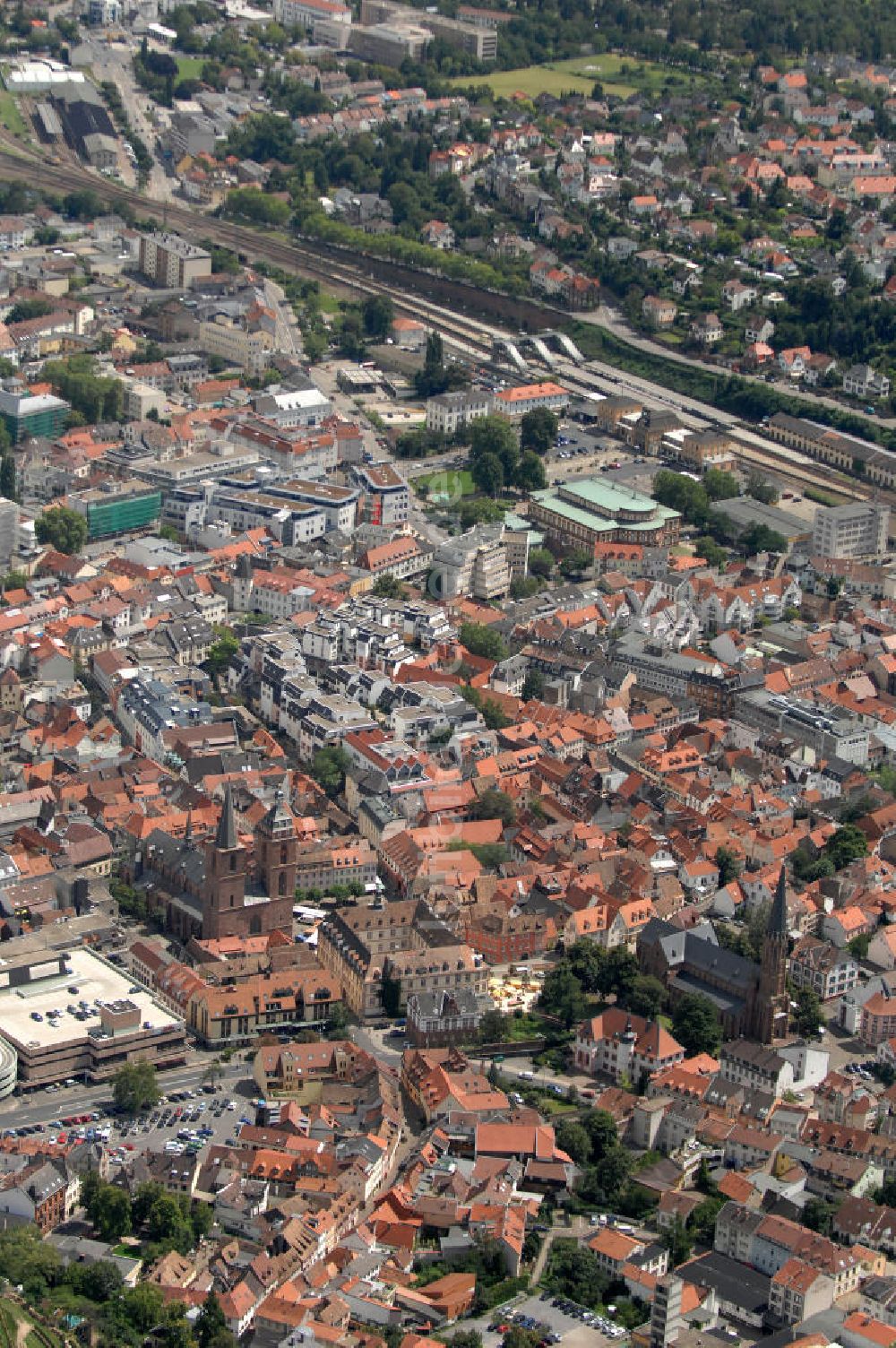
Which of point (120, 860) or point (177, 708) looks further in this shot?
point (177, 708)

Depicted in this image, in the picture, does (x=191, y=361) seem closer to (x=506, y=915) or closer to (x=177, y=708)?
(x=177, y=708)

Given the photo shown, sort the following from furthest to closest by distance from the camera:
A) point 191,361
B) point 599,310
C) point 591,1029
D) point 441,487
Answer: point 599,310
point 191,361
point 441,487
point 591,1029

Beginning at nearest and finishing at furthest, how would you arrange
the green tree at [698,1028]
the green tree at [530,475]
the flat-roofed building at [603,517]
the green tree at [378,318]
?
the green tree at [698,1028]
the flat-roofed building at [603,517]
the green tree at [530,475]
the green tree at [378,318]

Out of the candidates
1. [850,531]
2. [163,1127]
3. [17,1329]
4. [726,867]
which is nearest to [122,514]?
[850,531]

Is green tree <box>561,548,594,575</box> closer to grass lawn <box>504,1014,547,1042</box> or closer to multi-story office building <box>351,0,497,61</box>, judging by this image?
grass lawn <box>504,1014,547,1042</box>

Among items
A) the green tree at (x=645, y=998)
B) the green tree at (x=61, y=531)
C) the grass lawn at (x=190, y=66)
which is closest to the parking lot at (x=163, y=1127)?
the green tree at (x=645, y=998)

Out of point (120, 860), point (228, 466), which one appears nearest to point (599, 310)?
point (228, 466)

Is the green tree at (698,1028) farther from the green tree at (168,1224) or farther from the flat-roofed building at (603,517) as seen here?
the flat-roofed building at (603,517)
